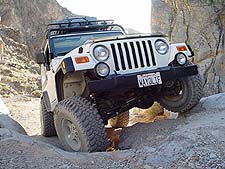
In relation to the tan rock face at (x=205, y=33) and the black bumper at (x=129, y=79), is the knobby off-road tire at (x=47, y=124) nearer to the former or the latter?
the black bumper at (x=129, y=79)

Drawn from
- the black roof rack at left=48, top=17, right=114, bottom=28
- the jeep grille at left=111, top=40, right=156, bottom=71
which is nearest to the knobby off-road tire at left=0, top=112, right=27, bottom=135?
the black roof rack at left=48, top=17, right=114, bottom=28

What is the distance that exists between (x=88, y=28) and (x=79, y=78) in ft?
5.64

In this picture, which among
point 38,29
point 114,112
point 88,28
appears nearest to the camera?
point 114,112

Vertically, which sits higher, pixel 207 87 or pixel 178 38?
pixel 178 38

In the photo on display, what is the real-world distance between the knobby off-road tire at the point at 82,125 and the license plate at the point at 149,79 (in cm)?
78

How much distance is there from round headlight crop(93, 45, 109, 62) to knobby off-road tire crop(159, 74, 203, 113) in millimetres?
1512

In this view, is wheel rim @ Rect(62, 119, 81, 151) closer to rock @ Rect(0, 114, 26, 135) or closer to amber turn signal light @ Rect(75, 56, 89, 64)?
amber turn signal light @ Rect(75, 56, 89, 64)

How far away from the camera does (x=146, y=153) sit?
4.63 m

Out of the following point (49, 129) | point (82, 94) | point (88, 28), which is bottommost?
point (49, 129)

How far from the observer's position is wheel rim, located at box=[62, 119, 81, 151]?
5683 mm

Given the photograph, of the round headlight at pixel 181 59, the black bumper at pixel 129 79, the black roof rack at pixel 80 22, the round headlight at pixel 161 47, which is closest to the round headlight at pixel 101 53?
the black bumper at pixel 129 79

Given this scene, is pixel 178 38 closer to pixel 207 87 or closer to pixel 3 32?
pixel 207 87

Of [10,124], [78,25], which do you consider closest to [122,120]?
[78,25]

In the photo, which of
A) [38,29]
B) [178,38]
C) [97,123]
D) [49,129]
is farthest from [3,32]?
[97,123]
